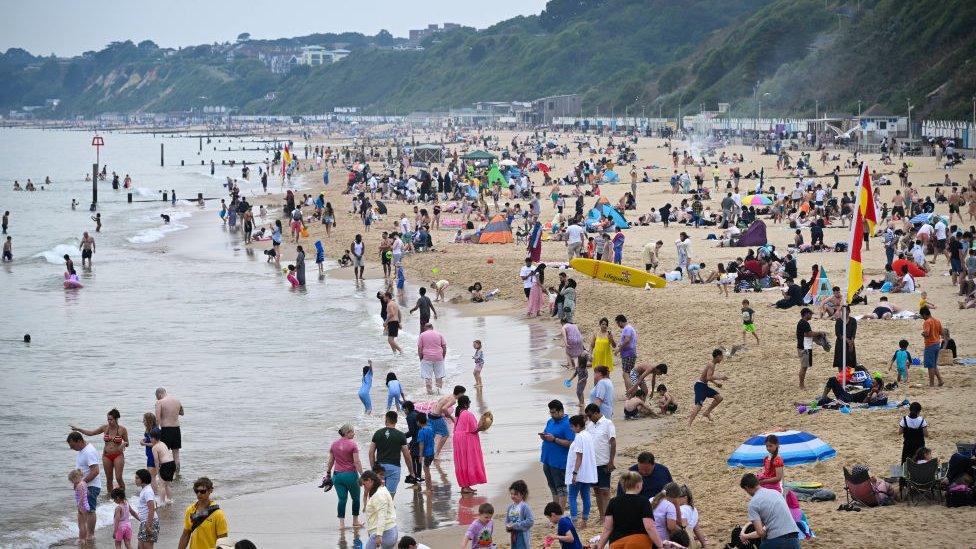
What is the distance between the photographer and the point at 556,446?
10.9 metres

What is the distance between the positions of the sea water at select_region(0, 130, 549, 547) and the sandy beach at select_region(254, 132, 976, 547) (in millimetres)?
1877

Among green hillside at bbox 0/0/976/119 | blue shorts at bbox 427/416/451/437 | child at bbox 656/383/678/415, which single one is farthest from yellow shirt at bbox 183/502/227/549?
green hillside at bbox 0/0/976/119

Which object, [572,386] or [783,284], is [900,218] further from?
[572,386]

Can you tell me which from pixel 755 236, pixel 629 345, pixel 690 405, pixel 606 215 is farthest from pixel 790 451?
pixel 606 215

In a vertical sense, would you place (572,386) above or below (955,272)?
below

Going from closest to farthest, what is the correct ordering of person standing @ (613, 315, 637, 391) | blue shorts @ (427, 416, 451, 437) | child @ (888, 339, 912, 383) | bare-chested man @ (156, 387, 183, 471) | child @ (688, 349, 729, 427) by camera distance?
blue shorts @ (427, 416, 451, 437) → bare-chested man @ (156, 387, 183, 471) → child @ (688, 349, 729, 427) → child @ (888, 339, 912, 383) → person standing @ (613, 315, 637, 391)

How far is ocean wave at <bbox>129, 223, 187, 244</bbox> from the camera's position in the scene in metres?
44.9

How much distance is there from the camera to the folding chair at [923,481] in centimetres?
1012

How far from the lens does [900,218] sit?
3178 cm

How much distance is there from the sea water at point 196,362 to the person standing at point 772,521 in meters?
4.09

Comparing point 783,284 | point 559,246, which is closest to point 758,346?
point 783,284

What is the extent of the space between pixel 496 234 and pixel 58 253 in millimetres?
17171

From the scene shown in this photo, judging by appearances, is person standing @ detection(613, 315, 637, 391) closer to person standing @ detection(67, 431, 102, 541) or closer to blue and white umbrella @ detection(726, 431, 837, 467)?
blue and white umbrella @ detection(726, 431, 837, 467)

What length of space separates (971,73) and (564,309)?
6004 centimetres
